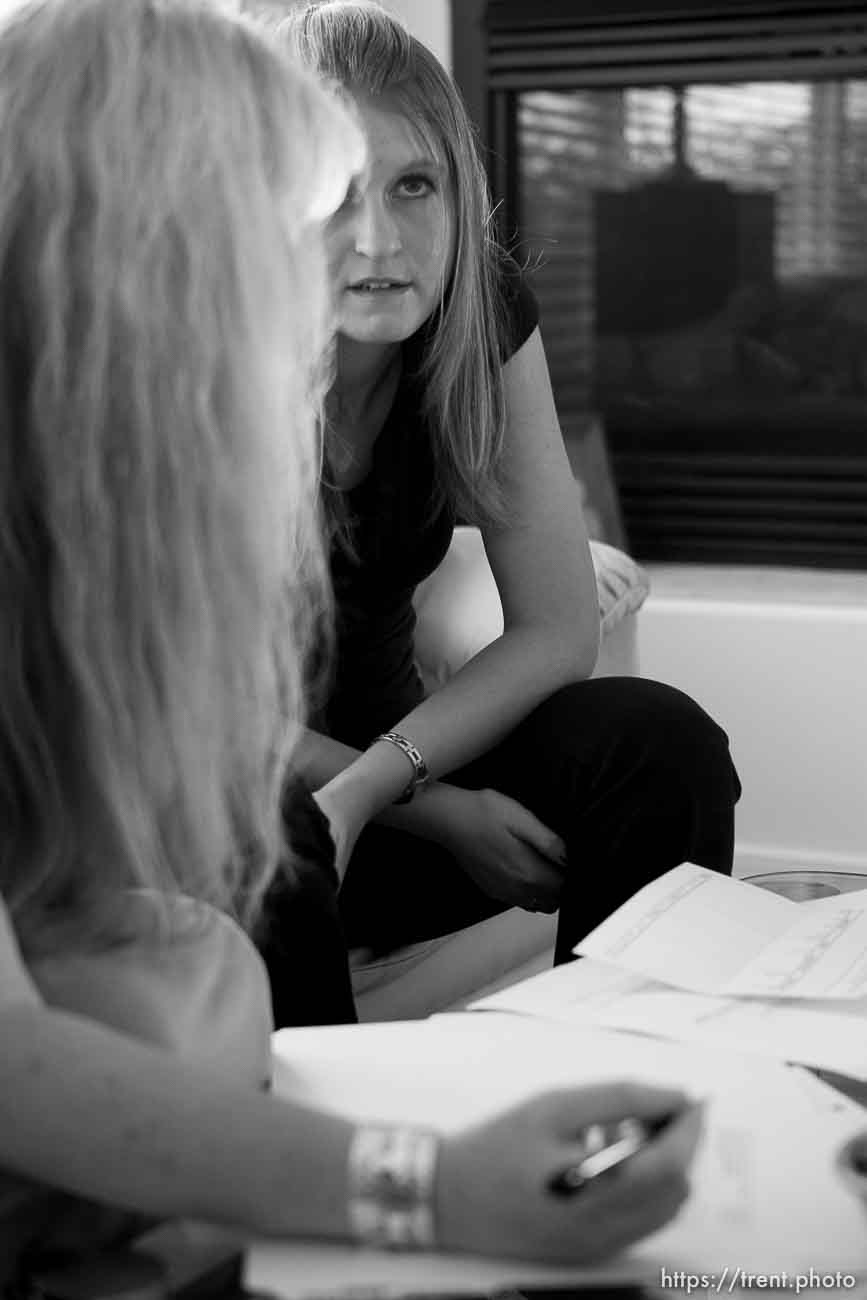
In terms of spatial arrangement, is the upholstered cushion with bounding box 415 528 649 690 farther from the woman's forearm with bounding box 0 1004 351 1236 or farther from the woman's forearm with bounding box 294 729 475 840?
the woman's forearm with bounding box 0 1004 351 1236

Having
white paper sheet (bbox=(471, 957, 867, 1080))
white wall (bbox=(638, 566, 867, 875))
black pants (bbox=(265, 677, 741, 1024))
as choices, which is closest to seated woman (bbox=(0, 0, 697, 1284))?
white paper sheet (bbox=(471, 957, 867, 1080))

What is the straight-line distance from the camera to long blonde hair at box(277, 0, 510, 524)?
4.70ft

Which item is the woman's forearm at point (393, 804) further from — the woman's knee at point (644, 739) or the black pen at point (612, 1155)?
the black pen at point (612, 1155)

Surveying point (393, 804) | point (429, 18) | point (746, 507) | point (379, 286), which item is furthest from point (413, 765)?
point (429, 18)

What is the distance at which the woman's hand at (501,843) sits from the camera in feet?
4.67

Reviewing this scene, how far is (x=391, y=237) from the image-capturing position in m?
1.46

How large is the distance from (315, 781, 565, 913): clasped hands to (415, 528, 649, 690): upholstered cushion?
46 centimetres

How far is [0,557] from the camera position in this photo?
64cm

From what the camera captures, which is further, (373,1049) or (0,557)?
(373,1049)

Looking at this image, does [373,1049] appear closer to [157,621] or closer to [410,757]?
[157,621]

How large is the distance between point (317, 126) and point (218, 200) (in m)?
0.06

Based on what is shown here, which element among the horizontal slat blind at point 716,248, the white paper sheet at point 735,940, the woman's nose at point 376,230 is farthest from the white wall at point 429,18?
the white paper sheet at point 735,940

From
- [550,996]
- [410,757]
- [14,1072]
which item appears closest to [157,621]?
[14,1072]

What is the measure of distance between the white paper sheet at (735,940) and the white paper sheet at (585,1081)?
0.11 meters
